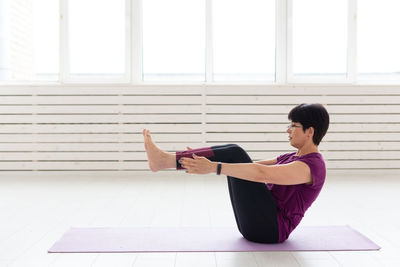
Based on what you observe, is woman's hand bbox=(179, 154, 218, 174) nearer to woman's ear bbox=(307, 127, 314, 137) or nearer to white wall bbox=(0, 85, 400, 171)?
woman's ear bbox=(307, 127, 314, 137)

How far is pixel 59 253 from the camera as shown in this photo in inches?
85.7

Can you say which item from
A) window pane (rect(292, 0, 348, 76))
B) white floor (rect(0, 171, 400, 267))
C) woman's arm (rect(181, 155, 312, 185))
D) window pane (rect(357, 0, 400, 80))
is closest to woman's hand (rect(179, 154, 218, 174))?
woman's arm (rect(181, 155, 312, 185))

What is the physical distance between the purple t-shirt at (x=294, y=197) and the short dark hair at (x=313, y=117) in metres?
0.13

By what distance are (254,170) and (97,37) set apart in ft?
12.8

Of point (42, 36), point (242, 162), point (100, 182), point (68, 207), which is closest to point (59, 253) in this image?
point (242, 162)

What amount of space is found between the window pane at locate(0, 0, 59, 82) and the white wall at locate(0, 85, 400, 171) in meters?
0.41

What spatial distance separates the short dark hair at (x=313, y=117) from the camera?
2.08 meters

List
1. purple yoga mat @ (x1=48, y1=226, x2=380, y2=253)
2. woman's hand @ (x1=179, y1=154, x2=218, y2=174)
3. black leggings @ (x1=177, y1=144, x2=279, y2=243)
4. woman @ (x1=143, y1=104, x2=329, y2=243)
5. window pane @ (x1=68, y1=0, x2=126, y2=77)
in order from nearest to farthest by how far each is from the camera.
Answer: woman's hand @ (x1=179, y1=154, x2=218, y2=174), woman @ (x1=143, y1=104, x2=329, y2=243), black leggings @ (x1=177, y1=144, x2=279, y2=243), purple yoga mat @ (x1=48, y1=226, x2=380, y2=253), window pane @ (x1=68, y1=0, x2=126, y2=77)

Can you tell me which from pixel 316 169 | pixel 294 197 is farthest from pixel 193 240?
pixel 316 169

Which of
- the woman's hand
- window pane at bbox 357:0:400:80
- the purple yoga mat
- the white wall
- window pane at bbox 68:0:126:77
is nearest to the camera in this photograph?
the woman's hand

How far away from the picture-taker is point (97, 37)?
529cm

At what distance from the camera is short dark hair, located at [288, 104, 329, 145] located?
2076 millimetres

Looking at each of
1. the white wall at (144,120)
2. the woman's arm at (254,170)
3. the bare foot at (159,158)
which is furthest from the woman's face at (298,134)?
the white wall at (144,120)

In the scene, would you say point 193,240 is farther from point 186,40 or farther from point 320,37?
point 320,37
